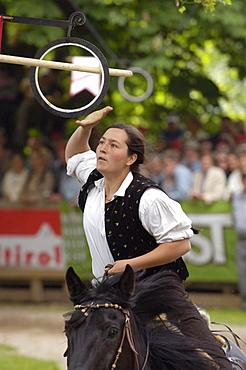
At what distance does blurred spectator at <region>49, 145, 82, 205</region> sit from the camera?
1241 cm

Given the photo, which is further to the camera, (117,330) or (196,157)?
(196,157)

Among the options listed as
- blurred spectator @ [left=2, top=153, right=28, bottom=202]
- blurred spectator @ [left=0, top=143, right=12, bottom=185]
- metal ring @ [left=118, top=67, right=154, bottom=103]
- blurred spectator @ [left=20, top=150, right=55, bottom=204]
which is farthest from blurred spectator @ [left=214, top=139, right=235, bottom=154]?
blurred spectator @ [left=0, top=143, right=12, bottom=185]

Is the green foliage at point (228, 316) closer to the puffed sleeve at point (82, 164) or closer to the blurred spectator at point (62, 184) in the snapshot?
the blurred spectator at point (62, 184)

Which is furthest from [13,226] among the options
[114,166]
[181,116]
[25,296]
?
[114,166]

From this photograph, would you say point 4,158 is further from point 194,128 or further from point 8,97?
point 194,128

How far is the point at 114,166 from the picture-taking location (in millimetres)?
4180

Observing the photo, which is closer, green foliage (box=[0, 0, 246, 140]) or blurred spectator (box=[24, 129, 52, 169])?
green foliage (box=[0, 0, 246, 140])

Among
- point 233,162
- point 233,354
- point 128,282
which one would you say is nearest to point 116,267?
point 128,282

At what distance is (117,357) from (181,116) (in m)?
10.4

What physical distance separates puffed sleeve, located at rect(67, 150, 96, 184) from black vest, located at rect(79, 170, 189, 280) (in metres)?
0.47

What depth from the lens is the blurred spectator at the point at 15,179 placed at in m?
12.9

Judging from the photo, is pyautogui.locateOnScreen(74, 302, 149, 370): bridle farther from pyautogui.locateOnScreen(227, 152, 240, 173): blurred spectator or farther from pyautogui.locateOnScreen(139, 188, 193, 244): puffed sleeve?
pyautogui.locateOnScreen(227, 152, 240, 173): blurred spectator

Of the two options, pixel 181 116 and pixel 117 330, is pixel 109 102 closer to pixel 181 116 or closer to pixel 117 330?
pixel 181 116

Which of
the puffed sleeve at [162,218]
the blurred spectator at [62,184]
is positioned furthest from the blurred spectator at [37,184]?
the puffed sleeve at [162,218]
